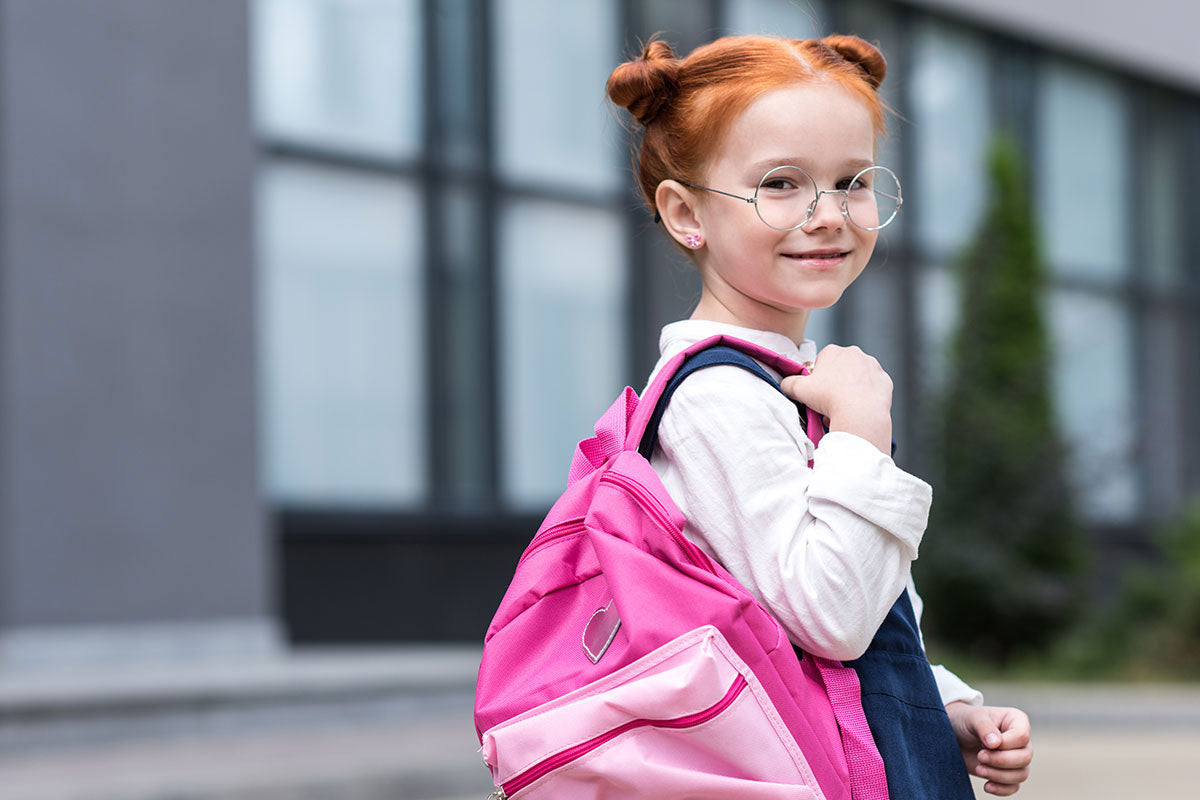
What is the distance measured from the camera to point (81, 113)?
9.12 meters

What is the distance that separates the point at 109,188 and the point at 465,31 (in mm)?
3301

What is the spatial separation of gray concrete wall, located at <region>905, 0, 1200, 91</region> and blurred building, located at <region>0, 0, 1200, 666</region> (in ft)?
5.35

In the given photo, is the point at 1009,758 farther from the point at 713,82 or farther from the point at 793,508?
the point at 713,82

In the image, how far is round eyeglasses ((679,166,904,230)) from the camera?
5.15 feet

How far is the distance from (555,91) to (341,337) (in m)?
2.92

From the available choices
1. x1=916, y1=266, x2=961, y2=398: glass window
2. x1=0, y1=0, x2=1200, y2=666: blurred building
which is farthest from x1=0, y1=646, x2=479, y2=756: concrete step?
x1=916, y1=266, x2=961, y2=398: glass window

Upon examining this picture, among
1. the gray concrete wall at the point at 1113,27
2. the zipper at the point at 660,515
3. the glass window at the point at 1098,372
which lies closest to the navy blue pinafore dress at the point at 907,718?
the zipper at the point at 660,515

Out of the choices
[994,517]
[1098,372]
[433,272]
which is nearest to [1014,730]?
[433,272]

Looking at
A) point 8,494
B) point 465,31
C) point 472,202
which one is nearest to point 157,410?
point 8,494

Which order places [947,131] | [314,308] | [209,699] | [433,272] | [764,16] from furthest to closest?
[947,131] → [764,16] → [433,272] → [314,308] → [209,699]

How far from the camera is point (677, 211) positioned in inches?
66.5

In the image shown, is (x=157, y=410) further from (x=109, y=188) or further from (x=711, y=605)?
(x=711, y=605)

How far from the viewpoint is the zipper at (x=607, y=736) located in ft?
4.47

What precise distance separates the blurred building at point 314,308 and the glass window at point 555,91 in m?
0.03
